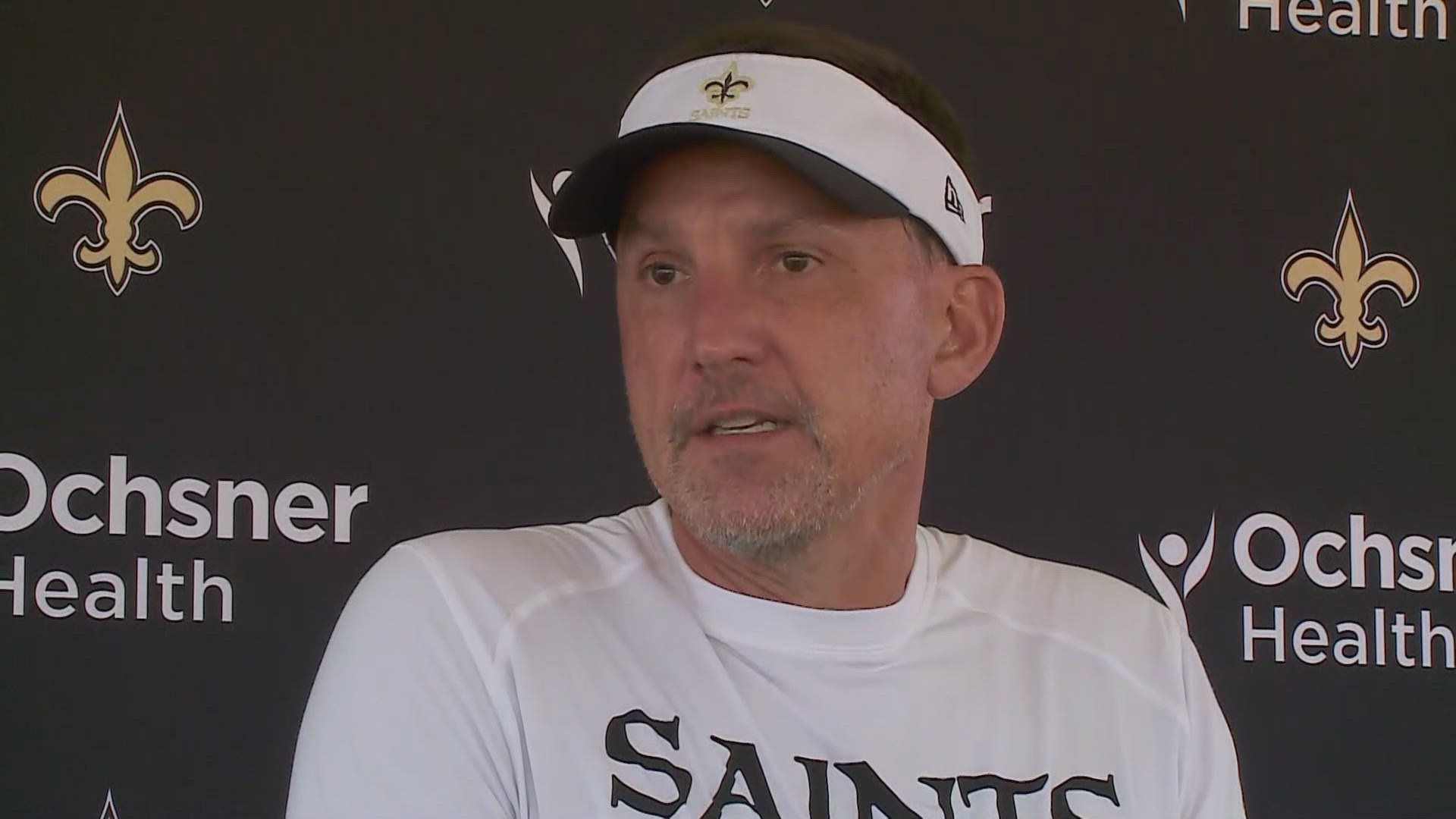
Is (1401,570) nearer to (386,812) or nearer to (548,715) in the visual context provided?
(548,715)

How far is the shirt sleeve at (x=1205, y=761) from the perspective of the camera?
1290 millimetres

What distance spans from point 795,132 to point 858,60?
104 millimetres

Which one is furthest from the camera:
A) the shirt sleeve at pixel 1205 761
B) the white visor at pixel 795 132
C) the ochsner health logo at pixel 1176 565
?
the ochsner health logo at pixel 1176 565

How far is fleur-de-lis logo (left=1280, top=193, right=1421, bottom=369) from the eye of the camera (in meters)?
1.91

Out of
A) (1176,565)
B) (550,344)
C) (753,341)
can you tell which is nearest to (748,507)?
(753,341)

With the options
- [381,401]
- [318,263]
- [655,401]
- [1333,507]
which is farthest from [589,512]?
[1333,507]

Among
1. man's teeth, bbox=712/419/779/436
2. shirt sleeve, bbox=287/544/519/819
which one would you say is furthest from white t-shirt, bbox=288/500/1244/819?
man's teeth, bbox=712/419/779/436

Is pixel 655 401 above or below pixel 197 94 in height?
below

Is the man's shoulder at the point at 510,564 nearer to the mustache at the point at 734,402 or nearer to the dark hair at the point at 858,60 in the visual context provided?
the mustache at the point at 734,402

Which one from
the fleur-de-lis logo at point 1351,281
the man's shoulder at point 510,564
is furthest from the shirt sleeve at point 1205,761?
the fleur-de-lis logo at point 1351,281

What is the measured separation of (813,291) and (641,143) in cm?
16

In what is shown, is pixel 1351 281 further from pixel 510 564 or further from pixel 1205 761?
pixel 510 564

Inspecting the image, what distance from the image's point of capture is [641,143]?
46.3 inches

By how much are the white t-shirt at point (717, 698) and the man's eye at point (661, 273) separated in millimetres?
208
